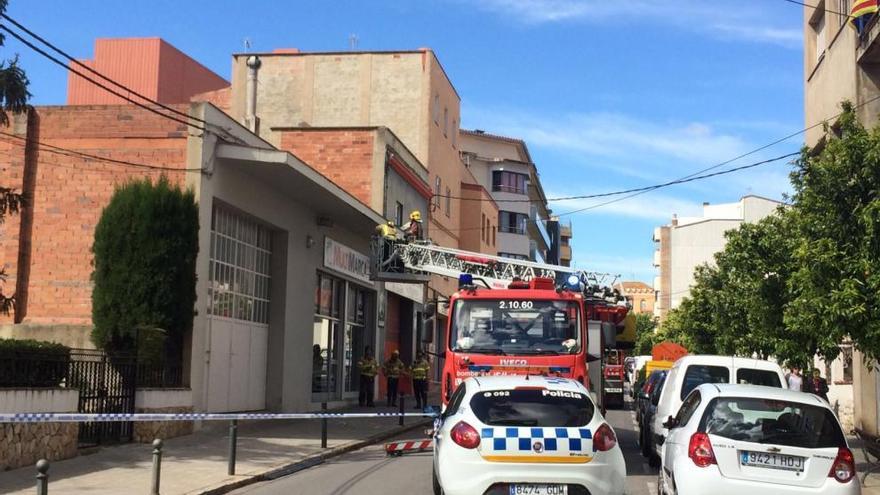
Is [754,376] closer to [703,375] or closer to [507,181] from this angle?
[703,375]

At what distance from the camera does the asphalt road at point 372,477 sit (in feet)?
40.9

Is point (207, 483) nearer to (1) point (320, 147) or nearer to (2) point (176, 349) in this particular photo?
(2) point (176, 349)

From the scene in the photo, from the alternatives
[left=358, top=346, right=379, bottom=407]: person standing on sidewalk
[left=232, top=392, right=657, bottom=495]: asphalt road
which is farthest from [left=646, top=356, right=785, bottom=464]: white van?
[left=358, top=346, right=379, bottom=407]: person standing on sidewalk

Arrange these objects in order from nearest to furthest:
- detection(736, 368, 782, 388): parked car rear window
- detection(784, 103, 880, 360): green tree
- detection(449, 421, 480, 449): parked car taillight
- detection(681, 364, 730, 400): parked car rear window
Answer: detection(449, 421, 480, 449): parked car taillight → detection(784, 103, 880, 360): green tree → detection(681, 364, 730, 400): parked car rear window → detection(736, 368, 782, 388): parked car rear window

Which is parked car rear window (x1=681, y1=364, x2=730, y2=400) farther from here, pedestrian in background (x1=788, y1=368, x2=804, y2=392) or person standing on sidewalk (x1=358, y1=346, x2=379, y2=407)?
person standing on sidewalk (x1=358, y1=346, x2=379, y2=407)

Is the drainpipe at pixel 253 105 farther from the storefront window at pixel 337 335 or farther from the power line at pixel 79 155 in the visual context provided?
the power line at pixel 79 155

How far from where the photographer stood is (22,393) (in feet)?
42.7

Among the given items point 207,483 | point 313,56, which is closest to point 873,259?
point 207,483

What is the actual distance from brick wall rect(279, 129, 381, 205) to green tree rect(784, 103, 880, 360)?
19106mm

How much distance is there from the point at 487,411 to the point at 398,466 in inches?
254

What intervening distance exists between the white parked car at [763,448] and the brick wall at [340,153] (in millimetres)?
23127

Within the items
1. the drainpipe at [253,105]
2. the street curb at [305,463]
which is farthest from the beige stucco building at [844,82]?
the drainpipe at [253,105]

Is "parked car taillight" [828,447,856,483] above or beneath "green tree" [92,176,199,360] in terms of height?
beneath

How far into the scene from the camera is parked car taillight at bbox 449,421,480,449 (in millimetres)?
9078
